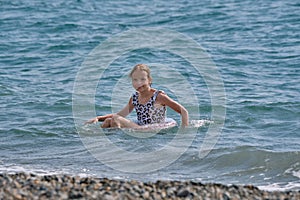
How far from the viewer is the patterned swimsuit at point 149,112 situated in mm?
10328

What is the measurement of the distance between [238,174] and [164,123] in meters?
2.48

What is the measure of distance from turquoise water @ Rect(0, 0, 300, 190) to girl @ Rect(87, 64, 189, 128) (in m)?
0.26

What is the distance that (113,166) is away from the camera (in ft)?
27.8

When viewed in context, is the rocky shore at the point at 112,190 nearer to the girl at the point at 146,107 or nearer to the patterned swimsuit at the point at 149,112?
the girl at the point at 146,107

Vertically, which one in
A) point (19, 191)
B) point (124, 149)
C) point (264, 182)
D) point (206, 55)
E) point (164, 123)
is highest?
point (206, 55)

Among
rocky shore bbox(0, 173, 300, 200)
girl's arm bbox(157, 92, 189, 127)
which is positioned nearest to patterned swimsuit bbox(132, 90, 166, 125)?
girl's arm bbox(157, 92, 189, 127)

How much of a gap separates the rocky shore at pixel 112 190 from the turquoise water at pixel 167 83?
45.3 inches

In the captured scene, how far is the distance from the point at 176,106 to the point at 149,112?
0.46 meters

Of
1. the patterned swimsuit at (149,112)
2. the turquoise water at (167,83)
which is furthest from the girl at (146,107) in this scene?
the turquoise water at (167,83)

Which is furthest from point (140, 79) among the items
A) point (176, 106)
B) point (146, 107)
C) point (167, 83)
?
point (167, 83)

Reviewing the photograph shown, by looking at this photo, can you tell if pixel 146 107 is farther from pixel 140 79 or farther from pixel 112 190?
pixel 112 190

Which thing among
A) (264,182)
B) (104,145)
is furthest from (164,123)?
(264,182)

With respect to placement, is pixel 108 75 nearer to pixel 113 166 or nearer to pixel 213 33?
pixel 213 33

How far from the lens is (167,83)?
13.9 m
